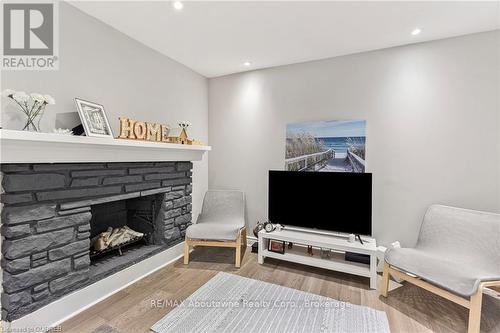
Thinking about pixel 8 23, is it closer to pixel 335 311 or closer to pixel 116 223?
pixel 116 223

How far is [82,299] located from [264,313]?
62.0 inches

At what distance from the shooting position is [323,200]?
9.22 feet

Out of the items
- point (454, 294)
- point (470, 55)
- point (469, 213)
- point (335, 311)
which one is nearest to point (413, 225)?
point (469, 213)

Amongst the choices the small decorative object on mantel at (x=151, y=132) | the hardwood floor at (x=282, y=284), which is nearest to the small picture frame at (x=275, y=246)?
the hardwood floor at (x=282, y=284)

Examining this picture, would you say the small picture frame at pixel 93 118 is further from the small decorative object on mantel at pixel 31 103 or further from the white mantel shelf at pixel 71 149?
the small decorative object on mantel at pixel 31 103

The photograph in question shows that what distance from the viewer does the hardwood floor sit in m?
1.86

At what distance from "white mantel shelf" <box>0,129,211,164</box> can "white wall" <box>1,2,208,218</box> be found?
0.30 m

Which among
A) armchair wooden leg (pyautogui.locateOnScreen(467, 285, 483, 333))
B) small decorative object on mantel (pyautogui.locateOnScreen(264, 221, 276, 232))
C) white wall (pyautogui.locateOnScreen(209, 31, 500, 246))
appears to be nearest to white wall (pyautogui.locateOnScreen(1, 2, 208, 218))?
white wall (pyautogui.locateOnScreen(209, 31, 500, 246))

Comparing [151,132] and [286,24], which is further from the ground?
[286,24]

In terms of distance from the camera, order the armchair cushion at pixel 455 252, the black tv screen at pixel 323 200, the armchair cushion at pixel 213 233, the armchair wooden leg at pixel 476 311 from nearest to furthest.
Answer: the armchair wooden leg at pixel 476 311 → the armchair cushion at pixel 455 252 → the black tv screen at pixel 323 200 → the armchair cushion at pixel 213 233

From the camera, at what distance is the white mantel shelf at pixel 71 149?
1518 millimetres

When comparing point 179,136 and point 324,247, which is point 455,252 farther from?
point 179,136

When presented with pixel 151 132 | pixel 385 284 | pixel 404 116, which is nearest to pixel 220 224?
pixel 151 132

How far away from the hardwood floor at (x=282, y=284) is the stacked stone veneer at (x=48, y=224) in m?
0.37
